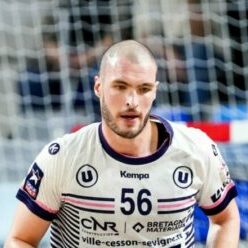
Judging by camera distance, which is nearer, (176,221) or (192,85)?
(176,221)

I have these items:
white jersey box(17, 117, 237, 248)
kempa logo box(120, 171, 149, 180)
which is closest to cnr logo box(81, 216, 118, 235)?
white jersey box(17, 117, 237, 248)

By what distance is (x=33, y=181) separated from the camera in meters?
1.77

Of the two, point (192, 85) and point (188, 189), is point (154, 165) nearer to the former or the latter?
point (188, 189)

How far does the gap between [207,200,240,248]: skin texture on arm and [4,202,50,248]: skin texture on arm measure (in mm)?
408

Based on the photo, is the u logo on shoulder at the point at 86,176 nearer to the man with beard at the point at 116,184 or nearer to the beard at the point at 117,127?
the man with beard at the point at 116,184

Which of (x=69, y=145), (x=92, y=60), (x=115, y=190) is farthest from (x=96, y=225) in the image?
(x=92, y=60)

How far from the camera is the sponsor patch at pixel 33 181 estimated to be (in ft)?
5.77

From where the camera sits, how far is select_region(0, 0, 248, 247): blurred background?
11.4 feet

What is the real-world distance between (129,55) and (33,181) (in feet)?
1.21

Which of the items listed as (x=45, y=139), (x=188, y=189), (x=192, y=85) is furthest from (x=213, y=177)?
(x=45, y=139)

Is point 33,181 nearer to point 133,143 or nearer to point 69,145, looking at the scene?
point 69,145

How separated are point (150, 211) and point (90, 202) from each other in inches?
5.6

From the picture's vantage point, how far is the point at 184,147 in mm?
1811

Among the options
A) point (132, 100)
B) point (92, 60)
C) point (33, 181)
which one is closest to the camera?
point (132, 100)
